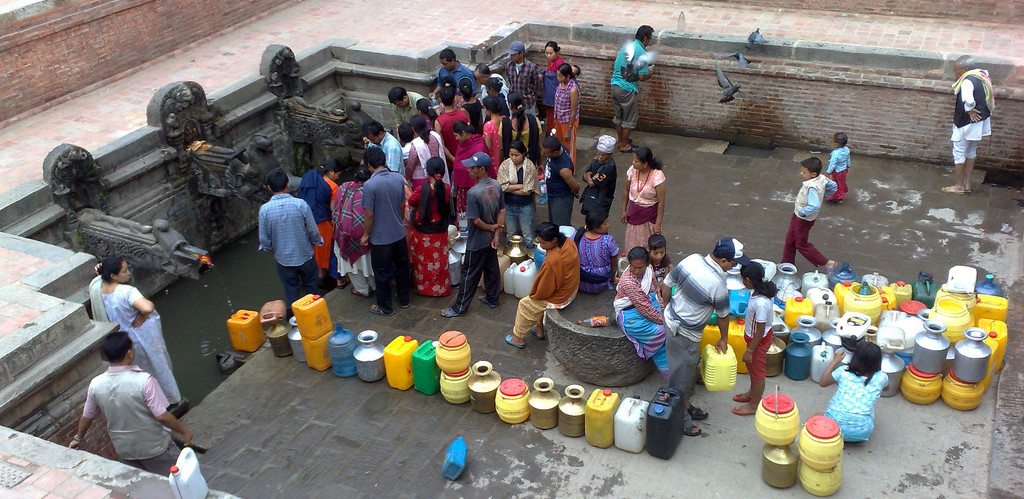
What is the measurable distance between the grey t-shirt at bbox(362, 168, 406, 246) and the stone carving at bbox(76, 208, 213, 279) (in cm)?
152

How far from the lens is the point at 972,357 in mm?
6434

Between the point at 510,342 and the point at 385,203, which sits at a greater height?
the point at 385,203

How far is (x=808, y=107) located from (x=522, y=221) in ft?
15.5

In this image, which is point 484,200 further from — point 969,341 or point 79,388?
point 969,341

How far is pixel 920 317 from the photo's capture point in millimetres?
7059

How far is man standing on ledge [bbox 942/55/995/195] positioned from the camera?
9672 millimetres

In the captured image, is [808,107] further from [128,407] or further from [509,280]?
[128,407]

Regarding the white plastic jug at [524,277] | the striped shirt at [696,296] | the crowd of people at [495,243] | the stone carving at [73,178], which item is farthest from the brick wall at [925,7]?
the stone carving at [73,178]

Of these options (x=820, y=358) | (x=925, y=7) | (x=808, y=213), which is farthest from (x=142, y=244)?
(x=925, y=7)

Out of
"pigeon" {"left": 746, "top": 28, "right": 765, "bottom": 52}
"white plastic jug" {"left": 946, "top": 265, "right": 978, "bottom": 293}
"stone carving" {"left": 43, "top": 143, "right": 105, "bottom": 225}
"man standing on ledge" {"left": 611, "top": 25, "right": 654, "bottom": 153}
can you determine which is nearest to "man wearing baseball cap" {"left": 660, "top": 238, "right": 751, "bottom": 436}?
"white plastic jug" {"left": 946, "top": 265, "right": 978, "bottom": 293}

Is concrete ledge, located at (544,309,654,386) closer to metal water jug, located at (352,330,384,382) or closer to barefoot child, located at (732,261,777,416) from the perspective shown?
barefoot child, located at (732,261,777,416)

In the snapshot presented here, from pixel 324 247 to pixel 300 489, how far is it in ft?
9.63

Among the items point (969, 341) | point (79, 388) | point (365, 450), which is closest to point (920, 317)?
point (969, 341)

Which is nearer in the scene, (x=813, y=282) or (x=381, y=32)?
(x=813, y=282)
